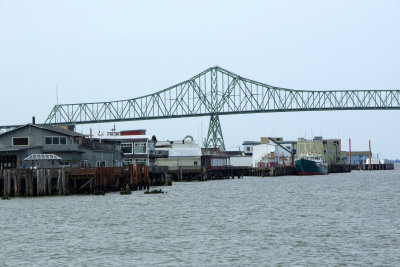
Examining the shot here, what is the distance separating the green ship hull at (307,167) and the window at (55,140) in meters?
96.3

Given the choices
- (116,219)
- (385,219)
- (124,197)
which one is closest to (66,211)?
(116,219)

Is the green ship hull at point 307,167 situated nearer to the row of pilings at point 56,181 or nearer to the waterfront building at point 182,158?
the waterfront building at point 182,158

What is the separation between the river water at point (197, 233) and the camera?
3391cm

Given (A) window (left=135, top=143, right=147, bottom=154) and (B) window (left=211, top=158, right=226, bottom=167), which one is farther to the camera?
(B) window (left=211, top=158, right=226, bottom=167)

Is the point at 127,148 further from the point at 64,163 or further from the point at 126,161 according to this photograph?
the point at 64,163

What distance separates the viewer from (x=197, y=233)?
43.0 meters

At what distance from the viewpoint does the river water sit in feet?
111

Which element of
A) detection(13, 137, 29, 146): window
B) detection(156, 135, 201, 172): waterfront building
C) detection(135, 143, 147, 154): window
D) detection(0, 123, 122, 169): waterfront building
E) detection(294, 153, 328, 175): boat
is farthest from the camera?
detection(294, 153, 328, 175): boat

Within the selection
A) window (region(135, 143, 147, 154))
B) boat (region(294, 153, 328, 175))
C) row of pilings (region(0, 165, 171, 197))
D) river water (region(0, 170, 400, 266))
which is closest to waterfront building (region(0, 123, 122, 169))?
row of pilings (region(0, 165, 171, 197))

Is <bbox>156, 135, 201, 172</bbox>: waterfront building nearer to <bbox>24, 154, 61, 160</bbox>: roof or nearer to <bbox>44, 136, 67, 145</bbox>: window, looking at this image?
<bbox>44, 136, 67, 145</bbox>: window

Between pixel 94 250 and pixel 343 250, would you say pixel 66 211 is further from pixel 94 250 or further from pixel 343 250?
pixel 343 250

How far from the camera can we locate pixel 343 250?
35656mm

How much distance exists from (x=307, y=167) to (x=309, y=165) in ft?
2.40

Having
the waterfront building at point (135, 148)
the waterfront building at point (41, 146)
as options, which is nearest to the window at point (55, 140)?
the waterfront building at point (41, 146)
